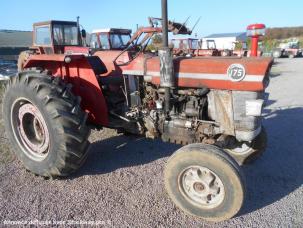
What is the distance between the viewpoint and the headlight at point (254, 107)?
294 centimetres

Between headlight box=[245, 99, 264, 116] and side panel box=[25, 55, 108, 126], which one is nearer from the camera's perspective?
headlight box=[245, 99, 264, 116]

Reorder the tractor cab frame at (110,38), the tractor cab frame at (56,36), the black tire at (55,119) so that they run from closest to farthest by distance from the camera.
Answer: the black tire at (55,119), the tractor cab frame at (56,36), the tractor cab frame at (110,38)

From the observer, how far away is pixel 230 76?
3.03 meters

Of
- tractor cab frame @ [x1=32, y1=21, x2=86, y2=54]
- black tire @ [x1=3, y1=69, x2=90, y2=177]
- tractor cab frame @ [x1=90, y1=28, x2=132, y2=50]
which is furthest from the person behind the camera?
tractor cab frame @ [x1=90, y1=28, x2=132, y2=50]

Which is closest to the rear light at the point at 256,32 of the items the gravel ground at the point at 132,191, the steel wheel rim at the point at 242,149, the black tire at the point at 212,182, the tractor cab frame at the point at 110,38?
the black tire at the point at 212,182

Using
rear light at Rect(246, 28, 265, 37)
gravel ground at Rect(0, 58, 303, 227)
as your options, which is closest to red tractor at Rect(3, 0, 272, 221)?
gravel ground at Rect(0, 58, 303, 227)

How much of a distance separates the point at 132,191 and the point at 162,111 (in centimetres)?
93

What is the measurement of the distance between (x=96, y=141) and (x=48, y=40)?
187 inches

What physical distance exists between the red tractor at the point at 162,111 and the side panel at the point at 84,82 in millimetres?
12

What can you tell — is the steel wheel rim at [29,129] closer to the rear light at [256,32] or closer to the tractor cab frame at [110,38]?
the rear light at [256,32]

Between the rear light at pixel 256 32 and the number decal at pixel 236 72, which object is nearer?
the number decal at pixel 236 72

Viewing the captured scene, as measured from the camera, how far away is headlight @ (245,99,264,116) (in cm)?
294

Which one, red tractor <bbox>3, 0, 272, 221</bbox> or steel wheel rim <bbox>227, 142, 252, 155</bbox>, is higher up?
red tractor <bbox>3, 0, 272, 221</bbox>

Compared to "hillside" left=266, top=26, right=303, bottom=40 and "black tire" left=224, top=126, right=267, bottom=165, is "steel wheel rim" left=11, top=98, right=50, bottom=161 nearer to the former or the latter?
"black tire" left=224, top=126, right=267, bottom=165
